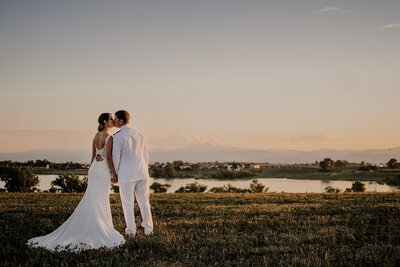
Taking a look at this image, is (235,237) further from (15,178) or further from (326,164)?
(326,164)

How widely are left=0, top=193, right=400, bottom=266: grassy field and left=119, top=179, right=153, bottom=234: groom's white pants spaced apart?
0.33m

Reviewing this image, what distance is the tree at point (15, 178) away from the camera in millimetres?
27391

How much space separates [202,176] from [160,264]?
221ft

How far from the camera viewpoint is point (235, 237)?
9.99 m

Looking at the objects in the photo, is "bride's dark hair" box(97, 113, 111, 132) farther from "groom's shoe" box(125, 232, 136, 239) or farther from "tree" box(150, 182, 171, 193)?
"tree" box(150, 182, 171, 193)

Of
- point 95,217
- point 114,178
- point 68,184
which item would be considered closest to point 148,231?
point 95,217

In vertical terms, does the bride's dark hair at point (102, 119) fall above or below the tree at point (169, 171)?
above

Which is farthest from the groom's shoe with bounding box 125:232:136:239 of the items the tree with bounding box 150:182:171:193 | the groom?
the tree with bounding box 150:182:171:193

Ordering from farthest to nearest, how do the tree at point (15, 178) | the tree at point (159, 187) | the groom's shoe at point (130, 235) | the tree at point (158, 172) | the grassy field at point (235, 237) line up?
the tree at point (158, 172) → the tree at point (159, 187) → the tree at point (15, 178) → the groom's shoe at point (130, 235) → the grassy field at point (235, 237)

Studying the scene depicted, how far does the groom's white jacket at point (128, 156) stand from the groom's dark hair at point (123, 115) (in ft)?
0.58

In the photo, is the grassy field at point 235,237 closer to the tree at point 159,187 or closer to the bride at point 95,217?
the bride at point 95,217

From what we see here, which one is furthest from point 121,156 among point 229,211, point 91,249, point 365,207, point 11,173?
point 11,173

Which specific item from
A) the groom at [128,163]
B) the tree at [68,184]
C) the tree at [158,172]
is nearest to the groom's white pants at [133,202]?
the groom at [128,163]

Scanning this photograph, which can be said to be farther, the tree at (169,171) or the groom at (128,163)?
the tree at (169,171)
